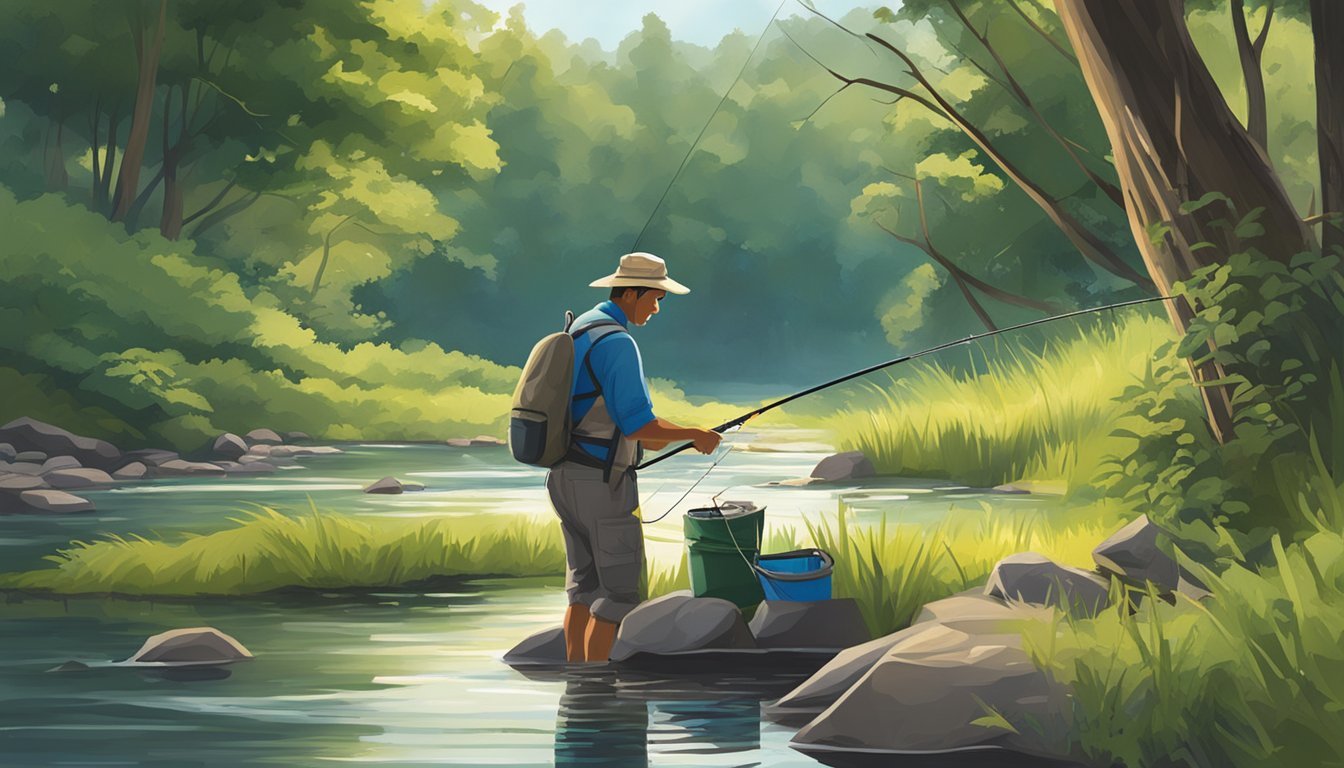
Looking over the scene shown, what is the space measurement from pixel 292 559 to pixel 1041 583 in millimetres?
5643

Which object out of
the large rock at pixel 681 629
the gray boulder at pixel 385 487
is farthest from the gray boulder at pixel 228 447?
the large rock at pixel 681 629

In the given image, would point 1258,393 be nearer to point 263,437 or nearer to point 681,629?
point 681,629

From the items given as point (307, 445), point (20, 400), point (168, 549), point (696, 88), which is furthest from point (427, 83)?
point (696, 88)

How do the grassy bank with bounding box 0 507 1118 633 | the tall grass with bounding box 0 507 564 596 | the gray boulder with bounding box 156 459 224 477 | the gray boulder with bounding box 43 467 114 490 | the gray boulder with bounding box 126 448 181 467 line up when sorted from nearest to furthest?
the grassy bank with bounding box 0 507 1118 633 → the tall grass with bounding box 0 507 564 596 → the gray boulder with bounding box 43 467 114 490 → the gray boulder with bounding box 156 459 224 477 → the gray boulder with bounding box 126 448 181 467

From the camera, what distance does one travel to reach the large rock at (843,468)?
19.9 meters

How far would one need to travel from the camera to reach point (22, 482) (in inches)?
798

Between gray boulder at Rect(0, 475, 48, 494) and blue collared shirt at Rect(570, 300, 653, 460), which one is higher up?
gray boulder at Rect(0, 475, 48, 494)

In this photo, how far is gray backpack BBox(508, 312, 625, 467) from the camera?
8422 millimetres

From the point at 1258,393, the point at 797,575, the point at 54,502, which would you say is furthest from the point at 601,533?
the point at 54,502

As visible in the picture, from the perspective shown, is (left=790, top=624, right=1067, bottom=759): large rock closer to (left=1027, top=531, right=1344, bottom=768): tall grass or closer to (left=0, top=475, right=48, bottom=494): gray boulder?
(left=1027, top=531, right=1344, bottom=768): tall grass

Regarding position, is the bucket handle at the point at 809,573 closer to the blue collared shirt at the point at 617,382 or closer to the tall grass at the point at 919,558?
the tall grass at the point at 919,558

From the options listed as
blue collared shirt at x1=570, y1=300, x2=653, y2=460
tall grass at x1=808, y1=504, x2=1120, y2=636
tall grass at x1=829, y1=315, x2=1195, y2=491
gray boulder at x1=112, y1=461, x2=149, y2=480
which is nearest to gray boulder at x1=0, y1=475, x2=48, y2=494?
gray boulder at x1=112, y1=461, x2=149, y2=480

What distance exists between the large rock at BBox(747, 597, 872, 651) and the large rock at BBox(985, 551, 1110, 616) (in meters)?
0.78

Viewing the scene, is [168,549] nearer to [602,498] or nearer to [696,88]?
[602,498]
